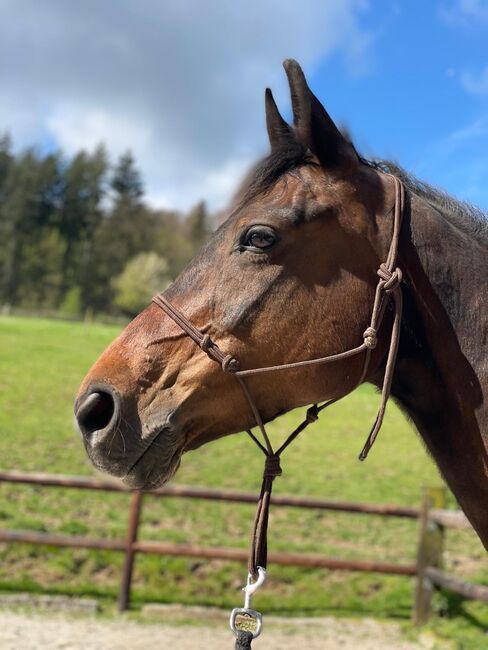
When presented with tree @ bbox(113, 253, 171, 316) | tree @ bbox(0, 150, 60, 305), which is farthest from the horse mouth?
tree @ bbox(0, 150, 60, 305)

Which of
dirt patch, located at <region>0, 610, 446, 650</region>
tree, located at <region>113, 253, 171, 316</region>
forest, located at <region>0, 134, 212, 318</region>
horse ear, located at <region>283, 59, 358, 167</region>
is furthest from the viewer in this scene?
forest, located at <region>0, 134, 212, 318</region>

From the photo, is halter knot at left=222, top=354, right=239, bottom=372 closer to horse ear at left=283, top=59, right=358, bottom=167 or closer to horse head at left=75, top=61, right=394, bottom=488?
horse head at left=75, top=61, right=394, bottom=488

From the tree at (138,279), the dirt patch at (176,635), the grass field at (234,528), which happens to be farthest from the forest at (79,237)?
the dirt patch at (176,635)

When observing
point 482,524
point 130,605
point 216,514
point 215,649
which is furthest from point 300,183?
point 216,514

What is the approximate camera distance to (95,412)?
6.32 feet

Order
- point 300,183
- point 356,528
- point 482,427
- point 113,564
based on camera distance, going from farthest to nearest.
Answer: point 356,528 < point 113,564 < point 300,183 < point 482,427

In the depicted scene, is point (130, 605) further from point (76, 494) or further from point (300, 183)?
point (300, 183)

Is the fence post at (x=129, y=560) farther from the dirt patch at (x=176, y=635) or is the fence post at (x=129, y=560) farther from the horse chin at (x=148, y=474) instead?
the horse chin at (x=148, y=474)

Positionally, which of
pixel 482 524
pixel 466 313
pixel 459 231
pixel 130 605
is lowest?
pixel 130 605

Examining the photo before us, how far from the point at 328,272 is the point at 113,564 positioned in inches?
226

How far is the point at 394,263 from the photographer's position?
1961 mm

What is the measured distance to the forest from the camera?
53031 millimetres

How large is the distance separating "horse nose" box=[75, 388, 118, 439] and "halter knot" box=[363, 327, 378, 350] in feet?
2.78

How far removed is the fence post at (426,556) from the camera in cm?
598
